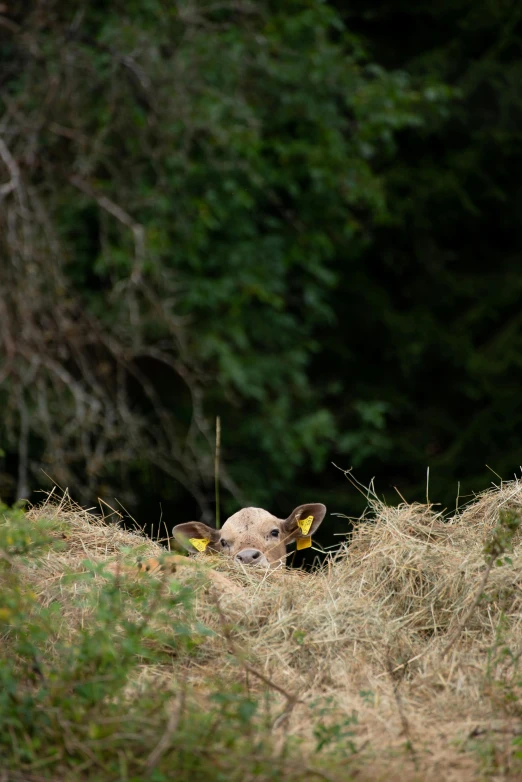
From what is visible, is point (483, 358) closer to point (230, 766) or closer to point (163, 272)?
point (163, 272)

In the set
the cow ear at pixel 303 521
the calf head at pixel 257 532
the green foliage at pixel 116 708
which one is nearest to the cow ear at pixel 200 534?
the calf head at pixel 257 532

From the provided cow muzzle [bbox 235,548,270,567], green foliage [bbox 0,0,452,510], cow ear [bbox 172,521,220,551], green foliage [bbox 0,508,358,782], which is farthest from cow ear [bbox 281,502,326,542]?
green foliage [bbox 0,508,358,782]

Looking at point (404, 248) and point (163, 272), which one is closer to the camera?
point (163, 272)

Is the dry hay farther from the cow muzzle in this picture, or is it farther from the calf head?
the calf head

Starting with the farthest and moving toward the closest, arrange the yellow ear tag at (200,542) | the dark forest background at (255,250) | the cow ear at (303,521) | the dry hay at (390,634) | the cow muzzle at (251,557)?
the dark forest background at (255,250), the cow ear at (303,521), the yellow ear tag at (200,542), the cow muzzle at (251,557), the dry hay at (390,634)

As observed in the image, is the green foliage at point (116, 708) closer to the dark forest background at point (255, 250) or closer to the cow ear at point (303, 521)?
the cow ear at point (303, 521)

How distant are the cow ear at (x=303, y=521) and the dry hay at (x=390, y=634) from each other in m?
1.22

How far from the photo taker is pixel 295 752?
373 cm

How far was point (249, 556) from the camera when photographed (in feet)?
20.7

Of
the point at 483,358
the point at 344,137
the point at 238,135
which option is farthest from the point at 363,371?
the point at 238,135

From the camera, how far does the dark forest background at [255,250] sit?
10.1 m

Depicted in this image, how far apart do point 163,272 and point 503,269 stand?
723 centimetres

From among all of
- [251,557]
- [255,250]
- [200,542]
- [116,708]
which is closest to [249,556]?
[251,557]

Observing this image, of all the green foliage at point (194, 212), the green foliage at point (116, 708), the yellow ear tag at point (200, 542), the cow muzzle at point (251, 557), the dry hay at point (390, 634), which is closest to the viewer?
the green foliage at point (116, 708)
